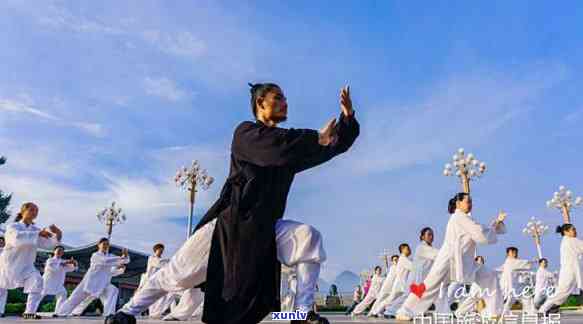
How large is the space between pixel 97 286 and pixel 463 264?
9.03 m

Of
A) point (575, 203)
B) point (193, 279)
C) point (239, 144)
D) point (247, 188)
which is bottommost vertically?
point (193, 279)

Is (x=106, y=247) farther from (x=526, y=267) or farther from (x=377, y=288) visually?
(x=526, y=267)

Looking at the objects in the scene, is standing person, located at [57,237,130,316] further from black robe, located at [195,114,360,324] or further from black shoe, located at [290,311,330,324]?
black shoe, located at [290,311,330,324]

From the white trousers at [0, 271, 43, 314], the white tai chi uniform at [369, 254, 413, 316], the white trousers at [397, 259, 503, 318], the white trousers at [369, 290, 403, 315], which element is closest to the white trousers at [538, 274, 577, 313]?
the white tai chi uniform at [369, 254, 413, 316]

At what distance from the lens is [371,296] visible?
52.9ft

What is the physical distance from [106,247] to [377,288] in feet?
28.9

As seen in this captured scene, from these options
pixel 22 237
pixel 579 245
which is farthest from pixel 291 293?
pixel 579 245

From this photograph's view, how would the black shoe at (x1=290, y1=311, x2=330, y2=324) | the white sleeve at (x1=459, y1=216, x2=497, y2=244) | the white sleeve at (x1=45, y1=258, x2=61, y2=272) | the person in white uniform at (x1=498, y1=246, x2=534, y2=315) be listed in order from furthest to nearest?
the white sleeve at (x1=45, y1=258, x2=61, y2=272), the person in white uniform at (x1=498, y1=246, x2=534, y2=315), the white sleeve at (x1=459, y1=216, x2=497, y2=244), the black shoe at (x1=290, y1=311, x2=330, y2=324)

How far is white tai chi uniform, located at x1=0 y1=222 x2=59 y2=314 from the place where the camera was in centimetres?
899

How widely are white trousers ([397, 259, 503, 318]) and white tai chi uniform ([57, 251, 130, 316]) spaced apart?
7.07 metres

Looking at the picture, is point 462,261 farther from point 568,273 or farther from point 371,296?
point 371,296

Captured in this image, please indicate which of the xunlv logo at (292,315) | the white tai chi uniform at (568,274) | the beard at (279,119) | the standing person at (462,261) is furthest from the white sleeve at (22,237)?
the white tai chi uniform at (568,274)

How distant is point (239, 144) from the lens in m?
3.38

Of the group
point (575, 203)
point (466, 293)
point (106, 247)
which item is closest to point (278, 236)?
point (466, 293)
